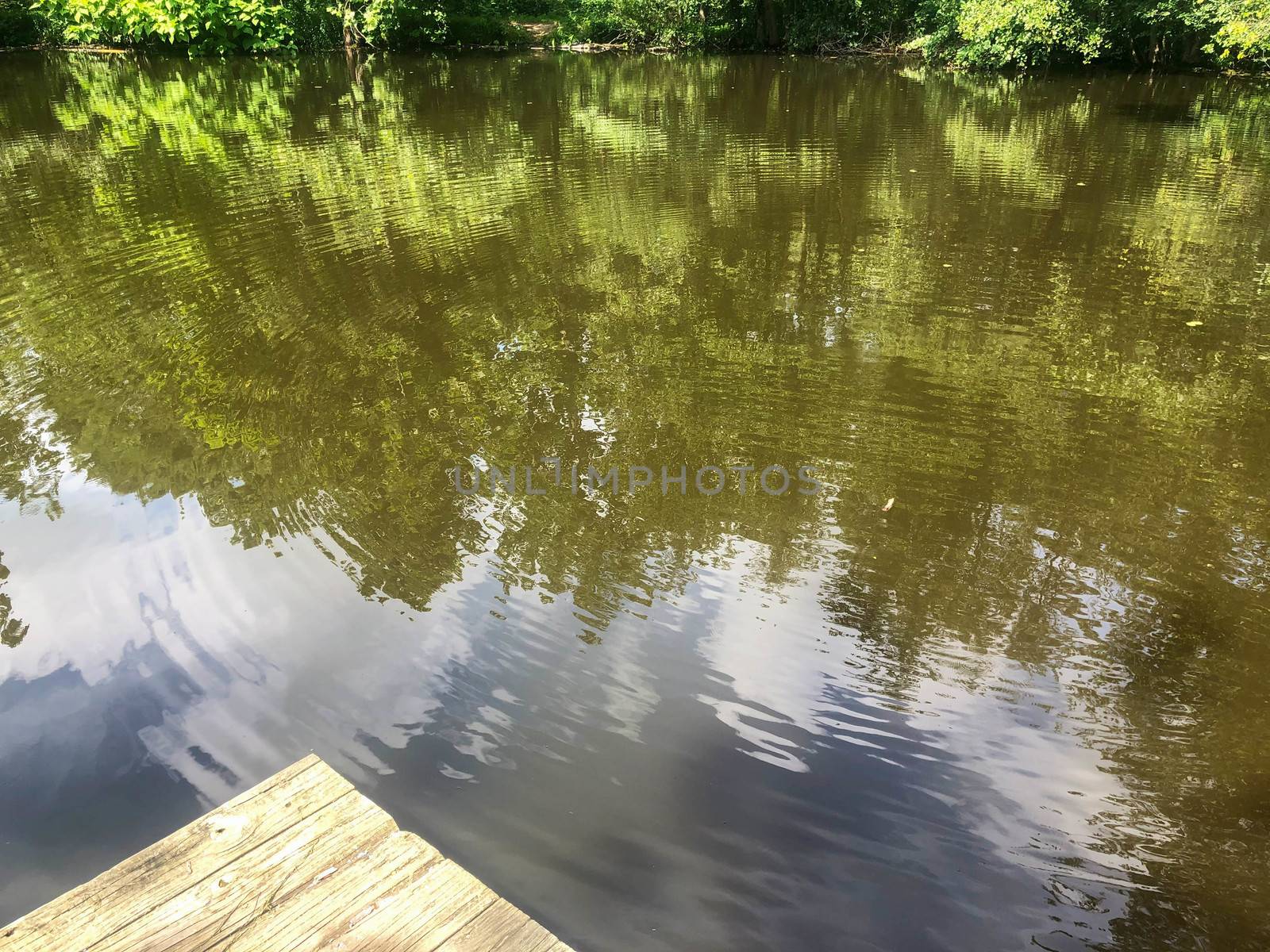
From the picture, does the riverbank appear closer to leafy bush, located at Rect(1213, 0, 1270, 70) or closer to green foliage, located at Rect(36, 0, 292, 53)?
green foliage, located at Rect(36, 0, 292, 53)

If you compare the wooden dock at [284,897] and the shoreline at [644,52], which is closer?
the wooden dock at [284,897]

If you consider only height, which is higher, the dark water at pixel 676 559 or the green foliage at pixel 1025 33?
the green foliage at pixel 1025 33

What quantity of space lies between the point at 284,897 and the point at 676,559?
240 centimetres

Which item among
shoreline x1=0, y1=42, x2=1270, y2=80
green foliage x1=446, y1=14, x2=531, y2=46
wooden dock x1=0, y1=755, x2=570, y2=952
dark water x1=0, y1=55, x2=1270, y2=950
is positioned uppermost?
green foliage x1=446, y1=14, x2=531, y2=46

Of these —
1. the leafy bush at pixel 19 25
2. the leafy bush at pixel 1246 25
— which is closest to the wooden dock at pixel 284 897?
the leafy bush at pixel 1246 25

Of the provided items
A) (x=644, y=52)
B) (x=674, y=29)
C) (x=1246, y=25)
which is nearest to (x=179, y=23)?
(x=644, y=52)

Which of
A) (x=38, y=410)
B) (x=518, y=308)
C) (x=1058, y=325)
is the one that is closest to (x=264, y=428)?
(x=38, y=410)

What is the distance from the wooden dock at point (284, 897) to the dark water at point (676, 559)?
0.85 metres

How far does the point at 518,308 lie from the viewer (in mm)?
6227

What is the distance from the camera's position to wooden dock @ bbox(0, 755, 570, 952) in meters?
1.57

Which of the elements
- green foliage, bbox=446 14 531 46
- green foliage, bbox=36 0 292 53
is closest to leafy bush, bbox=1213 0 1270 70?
green foliage, bbox=446 14 531 46

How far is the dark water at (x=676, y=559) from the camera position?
8.52ft

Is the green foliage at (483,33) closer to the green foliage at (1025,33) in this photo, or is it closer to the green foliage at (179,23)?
the green foliage at (179,23)

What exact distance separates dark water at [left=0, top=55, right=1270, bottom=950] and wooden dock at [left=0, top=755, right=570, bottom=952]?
853mm
